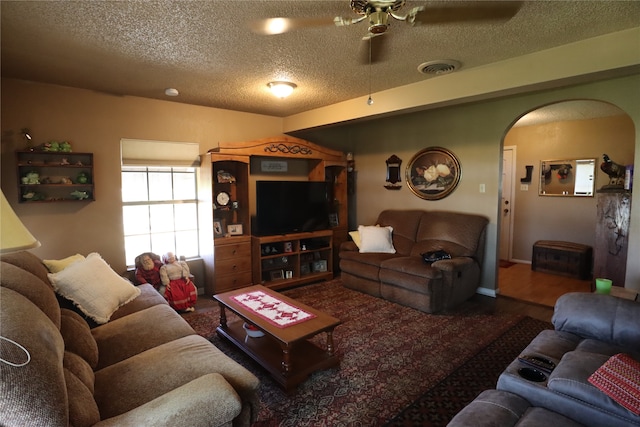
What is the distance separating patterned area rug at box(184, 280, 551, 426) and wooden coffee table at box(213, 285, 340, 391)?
96 mm

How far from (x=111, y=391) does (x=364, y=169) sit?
4.56 meters

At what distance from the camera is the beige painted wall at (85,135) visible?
3135 millimetres

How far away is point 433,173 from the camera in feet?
14.7

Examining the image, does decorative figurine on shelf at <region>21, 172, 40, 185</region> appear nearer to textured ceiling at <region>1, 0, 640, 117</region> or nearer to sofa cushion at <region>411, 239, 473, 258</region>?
textured ceiling at <region>1, 0, 640, 117</region>

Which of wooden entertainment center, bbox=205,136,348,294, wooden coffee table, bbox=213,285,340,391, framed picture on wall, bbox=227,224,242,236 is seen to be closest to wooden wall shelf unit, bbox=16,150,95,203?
wooden entertainment center, bbox=205,136,348,294

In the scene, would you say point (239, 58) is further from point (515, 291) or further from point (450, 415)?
point (515, 291)

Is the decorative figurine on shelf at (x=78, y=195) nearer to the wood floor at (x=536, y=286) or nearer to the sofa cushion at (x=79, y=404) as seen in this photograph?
the sofa cushion at (x=79, y=404)

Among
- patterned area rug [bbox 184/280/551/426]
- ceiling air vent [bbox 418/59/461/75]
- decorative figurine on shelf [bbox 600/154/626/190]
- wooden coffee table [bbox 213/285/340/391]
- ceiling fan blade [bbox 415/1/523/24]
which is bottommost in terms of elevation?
patterned area rug [bbox 184/280/551/426]

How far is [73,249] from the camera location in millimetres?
3473

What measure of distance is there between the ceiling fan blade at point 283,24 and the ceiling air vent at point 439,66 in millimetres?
1136

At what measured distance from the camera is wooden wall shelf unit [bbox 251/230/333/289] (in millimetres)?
4285

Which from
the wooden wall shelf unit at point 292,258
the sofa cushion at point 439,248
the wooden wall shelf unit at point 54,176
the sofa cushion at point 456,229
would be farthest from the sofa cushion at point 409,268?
the wooden wall shelf unit at point 54,176

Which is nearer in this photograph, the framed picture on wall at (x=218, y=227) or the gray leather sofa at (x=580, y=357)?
the gray leather sofa at (x=580, y=357)

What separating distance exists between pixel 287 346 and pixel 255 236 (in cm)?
236
